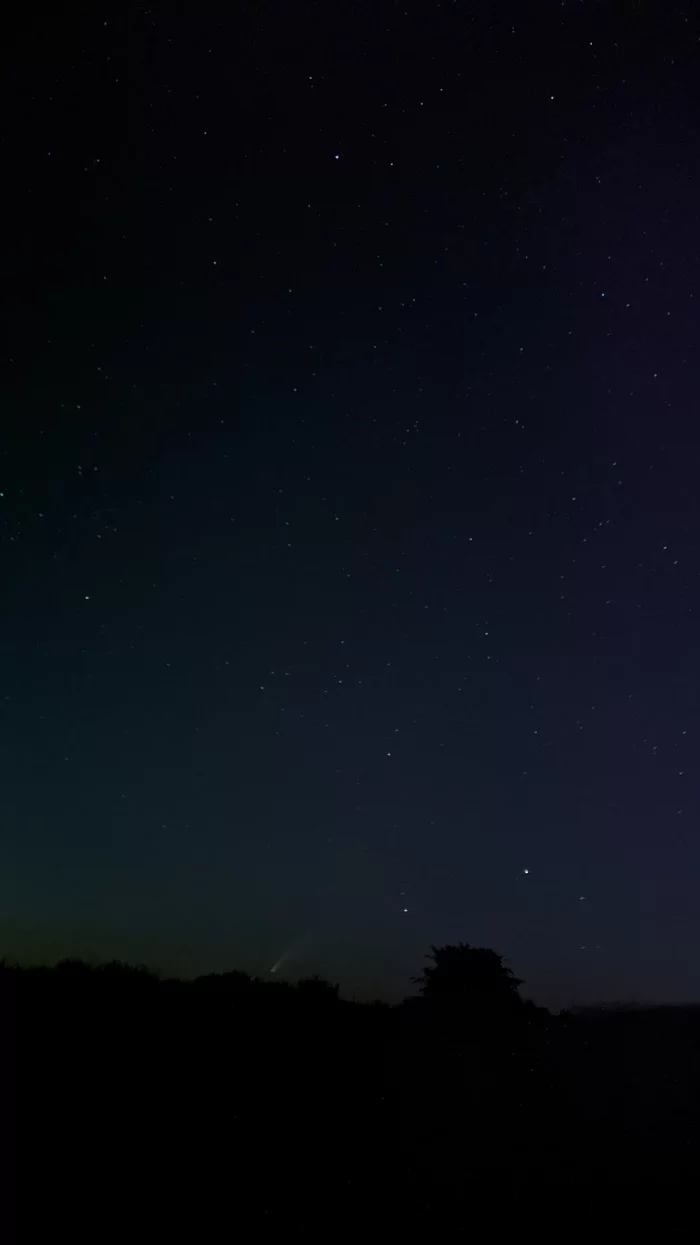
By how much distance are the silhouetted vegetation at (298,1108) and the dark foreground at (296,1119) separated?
0.02 metres

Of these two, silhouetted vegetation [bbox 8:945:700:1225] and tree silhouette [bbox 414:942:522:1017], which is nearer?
silhouetted vegetation [bbox 8:945:700:1225]

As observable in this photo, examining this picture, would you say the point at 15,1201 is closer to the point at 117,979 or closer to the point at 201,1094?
the point at 201,1094

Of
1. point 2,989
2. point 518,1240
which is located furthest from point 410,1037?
point 2,989

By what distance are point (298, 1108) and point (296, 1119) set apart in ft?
0.80

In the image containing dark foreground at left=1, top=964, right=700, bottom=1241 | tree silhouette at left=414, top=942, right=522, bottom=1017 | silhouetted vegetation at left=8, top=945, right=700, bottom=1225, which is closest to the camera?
dark foreground at left=1, top=964, right=700, bottom=1241

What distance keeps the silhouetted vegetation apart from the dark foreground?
0.02 m

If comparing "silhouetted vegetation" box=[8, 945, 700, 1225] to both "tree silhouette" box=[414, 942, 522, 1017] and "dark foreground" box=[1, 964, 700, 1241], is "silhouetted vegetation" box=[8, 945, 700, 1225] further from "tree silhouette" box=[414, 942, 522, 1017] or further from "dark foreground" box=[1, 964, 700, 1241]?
"tree silhouette" box=[414, 942, 522, 1017]

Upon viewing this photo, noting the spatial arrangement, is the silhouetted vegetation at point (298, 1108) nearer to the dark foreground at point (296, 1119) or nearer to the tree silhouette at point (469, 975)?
the dark foreground at point (296, 1119)

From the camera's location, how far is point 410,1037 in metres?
11.7

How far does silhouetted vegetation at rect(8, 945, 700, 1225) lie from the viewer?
6789 mm

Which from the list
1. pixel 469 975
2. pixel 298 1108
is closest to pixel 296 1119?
pixel 298 1108

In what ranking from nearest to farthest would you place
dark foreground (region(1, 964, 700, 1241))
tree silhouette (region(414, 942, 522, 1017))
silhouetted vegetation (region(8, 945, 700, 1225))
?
dark foreground (region(1, 964, 700, 1241)) < silhouetted vegetation (region(8, 945, 700, 1225)) < tree silhouette (region(414, 942, 522, 1017))

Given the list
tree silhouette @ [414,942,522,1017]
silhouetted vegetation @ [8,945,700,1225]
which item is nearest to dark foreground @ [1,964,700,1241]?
silhouetted vegetation @ [8,945,700,1225]

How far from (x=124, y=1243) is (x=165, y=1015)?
12.7 feet
